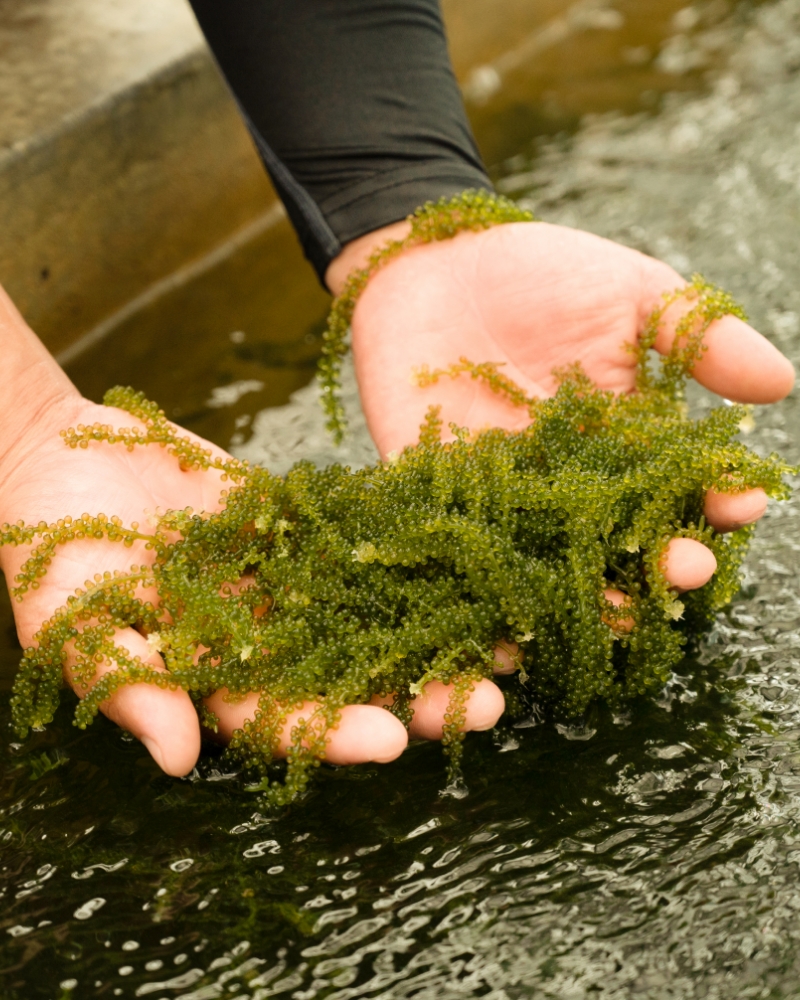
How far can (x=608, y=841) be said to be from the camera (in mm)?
1630

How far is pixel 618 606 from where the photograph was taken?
1.79 metres

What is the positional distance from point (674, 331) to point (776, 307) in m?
0.89

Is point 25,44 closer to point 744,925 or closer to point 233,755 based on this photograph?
point 233,755

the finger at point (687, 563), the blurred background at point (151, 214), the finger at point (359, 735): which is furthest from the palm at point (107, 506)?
the finger at point (687, 563)

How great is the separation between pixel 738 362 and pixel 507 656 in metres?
0.79

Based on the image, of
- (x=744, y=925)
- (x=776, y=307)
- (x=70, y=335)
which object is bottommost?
(x=744, y=925)

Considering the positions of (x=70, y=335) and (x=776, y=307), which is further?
(x=70, y=335)

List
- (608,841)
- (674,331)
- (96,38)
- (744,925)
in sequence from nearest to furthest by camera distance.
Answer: (744,925) < (608,841) < (674,331) < (96,38)

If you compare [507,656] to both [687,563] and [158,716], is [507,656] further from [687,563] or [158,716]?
[158,716]

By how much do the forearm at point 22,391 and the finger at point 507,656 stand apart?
3.26 feet

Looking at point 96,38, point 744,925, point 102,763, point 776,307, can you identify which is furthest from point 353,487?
point 96,38

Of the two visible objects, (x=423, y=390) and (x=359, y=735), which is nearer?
(x=359, y=735)

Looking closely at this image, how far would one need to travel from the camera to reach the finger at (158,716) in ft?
5.19

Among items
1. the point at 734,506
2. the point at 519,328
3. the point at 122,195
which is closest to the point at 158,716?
the point at 734,506
